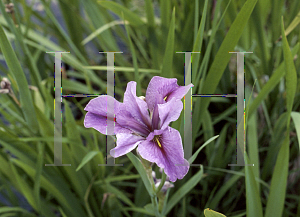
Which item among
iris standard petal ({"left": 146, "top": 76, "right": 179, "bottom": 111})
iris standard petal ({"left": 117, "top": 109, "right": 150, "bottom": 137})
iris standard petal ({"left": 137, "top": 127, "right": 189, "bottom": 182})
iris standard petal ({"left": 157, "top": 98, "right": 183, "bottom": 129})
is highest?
iris standard petal ({"left": 146, "top": 76, "right": 179, "bottom": 111})

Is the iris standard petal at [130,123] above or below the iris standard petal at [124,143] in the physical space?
above

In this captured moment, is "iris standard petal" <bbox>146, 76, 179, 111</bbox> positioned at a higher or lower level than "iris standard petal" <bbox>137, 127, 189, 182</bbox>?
higher

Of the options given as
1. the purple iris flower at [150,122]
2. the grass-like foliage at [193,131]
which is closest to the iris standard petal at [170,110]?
the purple iris flower at [150,122]

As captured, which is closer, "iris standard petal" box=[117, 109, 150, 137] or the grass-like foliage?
"iris standard petal" box=[117, 109, 150, 137]

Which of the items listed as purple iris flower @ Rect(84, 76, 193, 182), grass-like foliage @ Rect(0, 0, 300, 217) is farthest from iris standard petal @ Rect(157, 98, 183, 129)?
grass-like foliage @ Rect(0, 0, 300, 217)

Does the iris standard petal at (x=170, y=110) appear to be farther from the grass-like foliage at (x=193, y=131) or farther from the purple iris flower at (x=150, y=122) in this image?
the grass-like foliage at (x=193, y=131)

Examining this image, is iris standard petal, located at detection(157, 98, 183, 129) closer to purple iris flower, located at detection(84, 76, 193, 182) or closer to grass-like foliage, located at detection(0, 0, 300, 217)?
purple iris flower, located at detection(84, 76, 193, 182)

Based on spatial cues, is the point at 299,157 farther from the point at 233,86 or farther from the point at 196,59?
the point at 196,59
